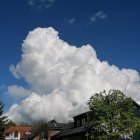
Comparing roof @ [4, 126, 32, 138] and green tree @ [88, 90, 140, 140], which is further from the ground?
roof @ [4, 126, 32, 138]

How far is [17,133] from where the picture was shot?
11031 centimetres

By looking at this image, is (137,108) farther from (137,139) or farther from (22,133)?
(22,133)

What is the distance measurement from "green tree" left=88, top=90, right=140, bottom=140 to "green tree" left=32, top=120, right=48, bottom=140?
47.2m

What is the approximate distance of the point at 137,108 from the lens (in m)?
68.4

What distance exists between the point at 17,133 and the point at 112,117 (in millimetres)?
64063

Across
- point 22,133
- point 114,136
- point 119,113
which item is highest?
point 22,133

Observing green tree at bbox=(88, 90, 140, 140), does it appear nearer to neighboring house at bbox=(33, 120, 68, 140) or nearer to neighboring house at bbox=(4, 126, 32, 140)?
neighboring house at bbox=(33, 120, 68, 140)

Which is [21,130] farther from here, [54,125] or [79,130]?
[79,130]

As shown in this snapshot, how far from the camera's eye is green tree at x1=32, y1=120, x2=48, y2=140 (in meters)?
98.8

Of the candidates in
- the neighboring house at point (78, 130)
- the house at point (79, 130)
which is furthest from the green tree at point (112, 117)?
the neighboring house at point (78, 130)

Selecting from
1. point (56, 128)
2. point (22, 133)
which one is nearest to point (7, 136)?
point (22, 133)

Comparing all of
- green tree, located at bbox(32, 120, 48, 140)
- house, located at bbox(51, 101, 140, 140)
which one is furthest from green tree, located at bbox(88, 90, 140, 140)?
green tree, located at bbox(32, 120, 48, 140)

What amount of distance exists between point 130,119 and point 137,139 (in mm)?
12839

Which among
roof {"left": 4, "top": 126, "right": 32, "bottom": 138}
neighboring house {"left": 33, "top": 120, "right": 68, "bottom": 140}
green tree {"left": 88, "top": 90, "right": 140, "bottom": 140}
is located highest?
roof {"left": 4, "top": 126, "right": 32, "bottom": 138}
